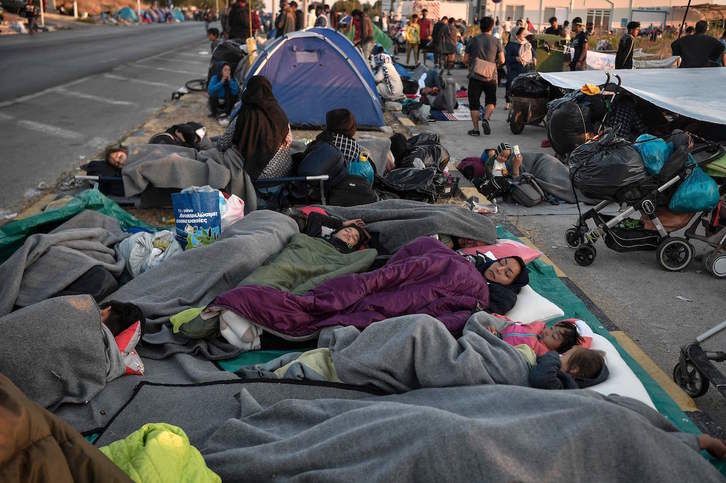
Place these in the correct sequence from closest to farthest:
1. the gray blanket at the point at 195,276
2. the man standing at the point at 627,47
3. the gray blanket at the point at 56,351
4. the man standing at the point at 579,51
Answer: the gray blanket at the point at 56,351 < the gray blanket at the point at 195,276 < the man standing at the point at 627,47 < the man standing at the point at 579,51

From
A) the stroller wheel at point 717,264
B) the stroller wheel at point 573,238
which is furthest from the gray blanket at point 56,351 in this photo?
the stroller wheel at point 717,264

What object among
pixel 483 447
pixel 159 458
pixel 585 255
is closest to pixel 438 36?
pixel 585 255

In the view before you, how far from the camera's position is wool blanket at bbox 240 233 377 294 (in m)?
4.11

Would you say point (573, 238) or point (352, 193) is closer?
point (573, 238)

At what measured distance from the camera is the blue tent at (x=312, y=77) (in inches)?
390

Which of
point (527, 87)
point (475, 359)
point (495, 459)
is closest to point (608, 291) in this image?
point (475, 359)

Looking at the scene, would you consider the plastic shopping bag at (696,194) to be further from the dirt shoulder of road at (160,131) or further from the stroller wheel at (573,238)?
the dirt shoulder of road at (160,131)

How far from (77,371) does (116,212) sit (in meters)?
2.81

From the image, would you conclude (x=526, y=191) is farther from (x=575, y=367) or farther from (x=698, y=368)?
(x=575, y=367)

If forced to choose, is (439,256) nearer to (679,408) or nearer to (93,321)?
(679,408)

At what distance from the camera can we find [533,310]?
416 centimetres

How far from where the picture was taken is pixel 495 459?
2311 millimetres

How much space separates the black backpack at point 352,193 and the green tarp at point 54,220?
Answer: 5.63 ft

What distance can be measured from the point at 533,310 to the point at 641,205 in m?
1.73
